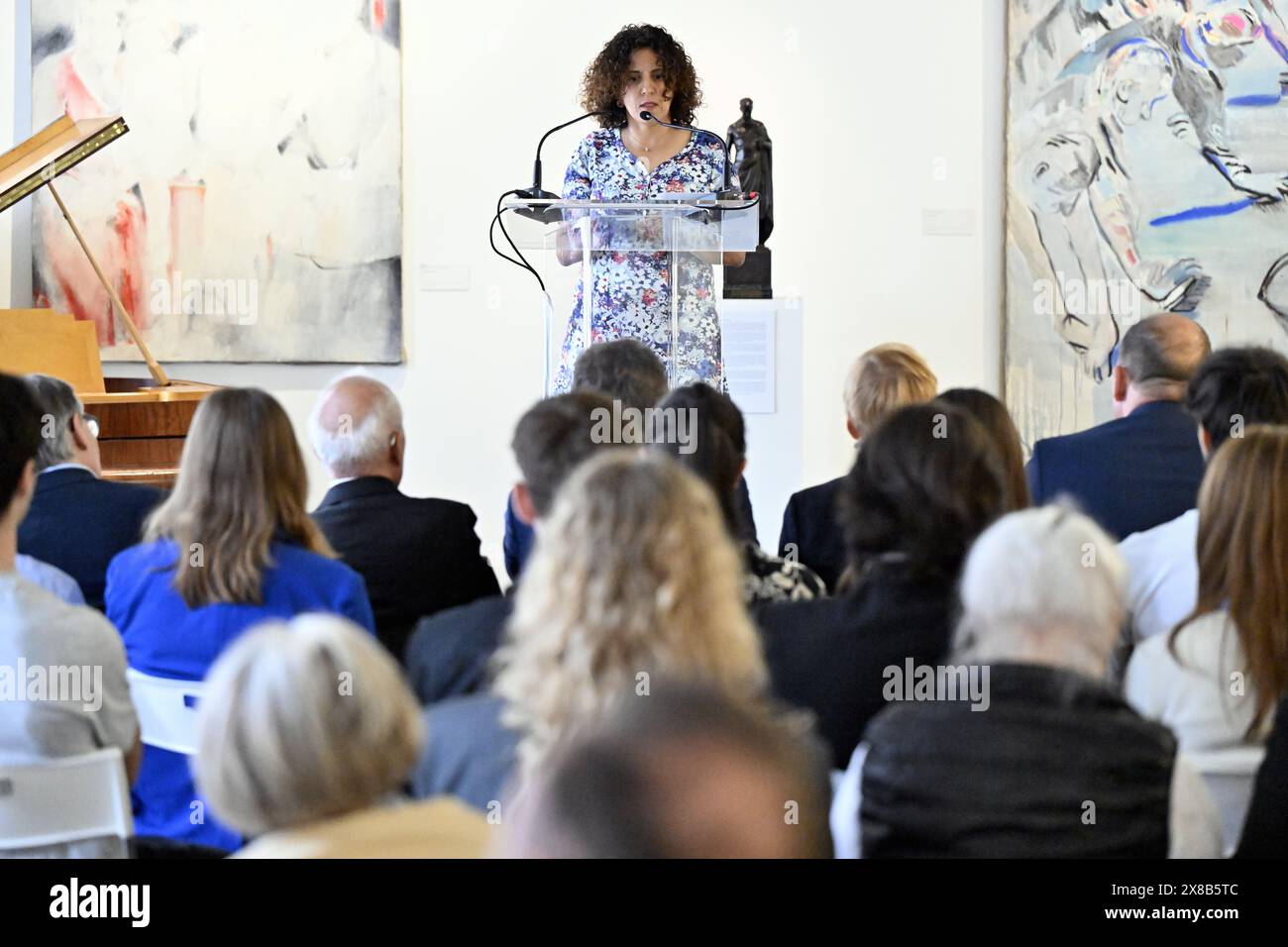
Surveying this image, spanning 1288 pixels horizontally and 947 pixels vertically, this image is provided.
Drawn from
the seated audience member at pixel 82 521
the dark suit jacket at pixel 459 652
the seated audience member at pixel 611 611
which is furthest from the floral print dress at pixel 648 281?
the seated audience member at pixel 611 611

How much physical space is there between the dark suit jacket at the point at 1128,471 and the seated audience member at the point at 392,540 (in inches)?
51.8

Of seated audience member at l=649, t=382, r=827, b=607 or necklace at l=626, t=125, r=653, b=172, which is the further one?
necklace at l=626, t=125, r=653, b=172

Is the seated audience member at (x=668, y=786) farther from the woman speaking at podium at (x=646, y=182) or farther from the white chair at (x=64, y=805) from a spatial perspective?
the woman speaking at podium at (x=646, y=182)

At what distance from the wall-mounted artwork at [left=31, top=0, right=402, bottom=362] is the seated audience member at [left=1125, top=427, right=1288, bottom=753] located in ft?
15.7

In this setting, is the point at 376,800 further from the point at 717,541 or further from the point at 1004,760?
the point at 1004,760

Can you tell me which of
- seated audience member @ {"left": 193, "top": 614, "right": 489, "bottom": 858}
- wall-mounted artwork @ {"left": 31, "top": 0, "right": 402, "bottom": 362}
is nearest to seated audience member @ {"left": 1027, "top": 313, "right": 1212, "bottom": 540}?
seated audience member @ {"left": 193, "top": 614, "right": 489, "bottom": 858}

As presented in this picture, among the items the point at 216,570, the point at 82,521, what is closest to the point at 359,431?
the point at 82,521

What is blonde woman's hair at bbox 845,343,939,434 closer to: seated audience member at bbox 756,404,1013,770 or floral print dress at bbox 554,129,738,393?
floral print dress at bbox 554,129,738,393

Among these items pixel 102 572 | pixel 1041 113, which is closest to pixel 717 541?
pixel 102 572

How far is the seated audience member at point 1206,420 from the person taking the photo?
2779 mm

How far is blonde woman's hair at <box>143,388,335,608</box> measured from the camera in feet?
8.50

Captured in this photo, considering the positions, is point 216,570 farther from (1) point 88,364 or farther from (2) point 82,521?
(1) point 88,364

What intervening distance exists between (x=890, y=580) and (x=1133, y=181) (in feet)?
16.3
